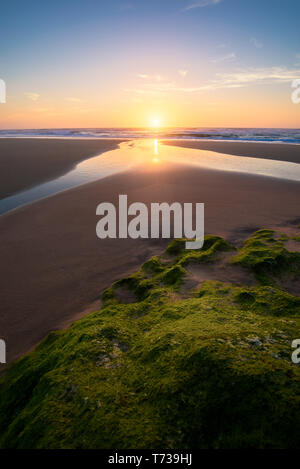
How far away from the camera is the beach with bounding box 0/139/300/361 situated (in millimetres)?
4121

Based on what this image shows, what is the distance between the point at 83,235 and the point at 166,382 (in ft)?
16.9

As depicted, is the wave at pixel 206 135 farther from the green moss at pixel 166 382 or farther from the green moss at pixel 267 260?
the green moss at pixel 166 382

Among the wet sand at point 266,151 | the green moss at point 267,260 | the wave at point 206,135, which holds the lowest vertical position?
the green moss at point 267,260

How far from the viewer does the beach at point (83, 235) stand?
13.5ft

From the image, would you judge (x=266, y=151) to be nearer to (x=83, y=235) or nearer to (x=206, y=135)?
(x=83, y=235)

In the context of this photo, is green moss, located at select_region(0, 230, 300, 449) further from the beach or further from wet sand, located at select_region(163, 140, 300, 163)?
wet sand, located at select_region(163, 140, 300, 163)

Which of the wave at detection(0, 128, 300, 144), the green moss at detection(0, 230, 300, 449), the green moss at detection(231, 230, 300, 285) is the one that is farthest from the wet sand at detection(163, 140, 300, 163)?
the green moss at detection(0, 230, 300, 449)

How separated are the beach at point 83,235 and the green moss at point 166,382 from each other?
Result: 0.84 metres

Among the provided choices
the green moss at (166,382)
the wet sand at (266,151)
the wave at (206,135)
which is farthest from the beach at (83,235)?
the wave at (206,135)

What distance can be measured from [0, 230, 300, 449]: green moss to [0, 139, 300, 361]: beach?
0.84 meters

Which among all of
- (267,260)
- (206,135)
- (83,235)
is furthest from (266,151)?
(206,135)

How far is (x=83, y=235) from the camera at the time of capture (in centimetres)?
668
